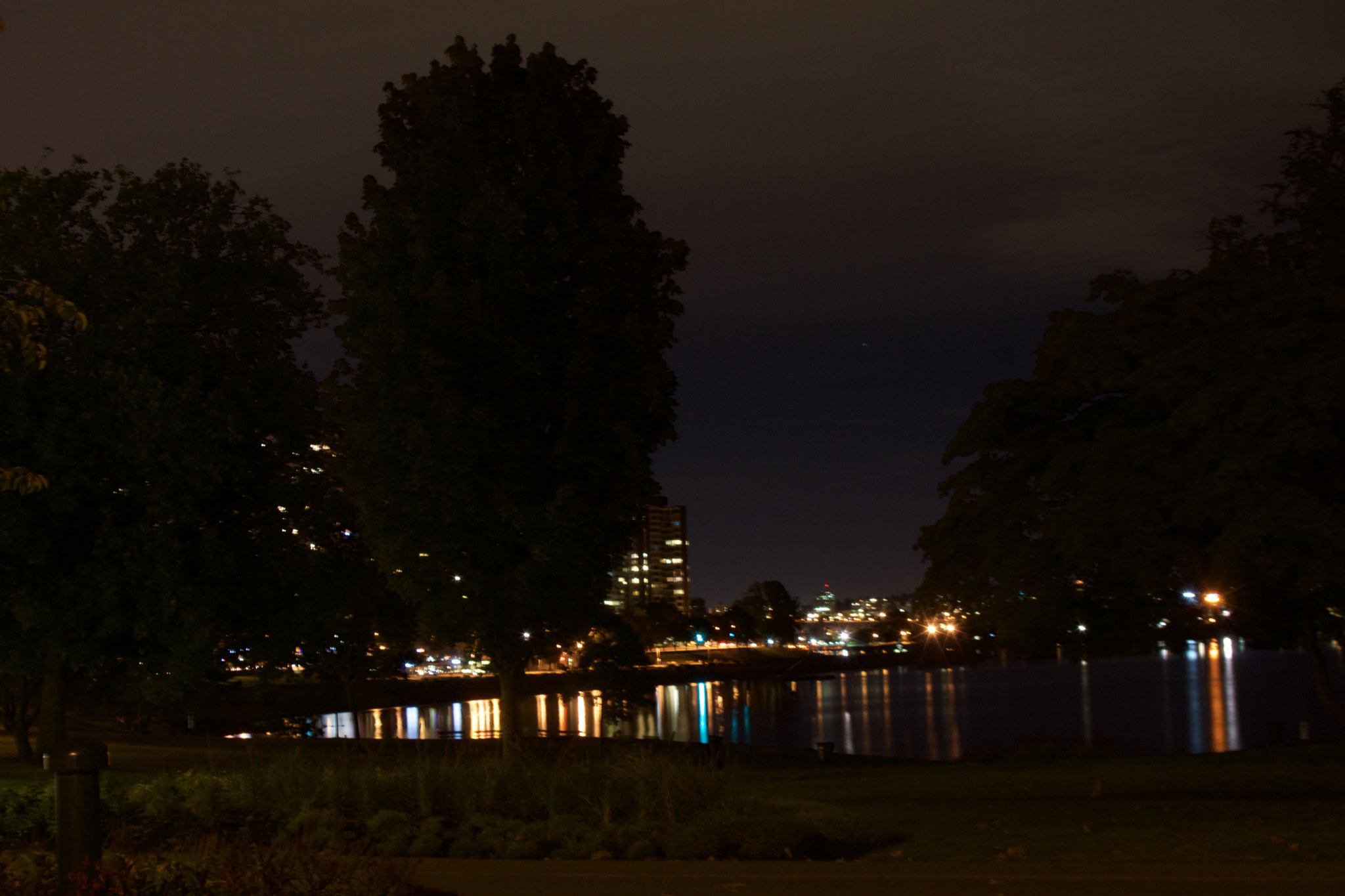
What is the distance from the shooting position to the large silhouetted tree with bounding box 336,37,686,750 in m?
16.6

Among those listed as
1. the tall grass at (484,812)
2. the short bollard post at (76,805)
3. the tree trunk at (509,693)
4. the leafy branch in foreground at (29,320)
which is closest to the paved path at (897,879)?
the tall grass at (484,812)

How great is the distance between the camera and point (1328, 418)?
1380 centimetres

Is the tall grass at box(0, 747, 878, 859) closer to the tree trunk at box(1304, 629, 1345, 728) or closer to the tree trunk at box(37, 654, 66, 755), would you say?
the tree trunk at box(37, 654, 66, 755)

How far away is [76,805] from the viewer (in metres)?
6.33

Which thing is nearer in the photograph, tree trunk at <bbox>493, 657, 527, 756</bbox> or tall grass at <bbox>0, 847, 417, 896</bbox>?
tall grass at <bbox>0, 847, 417, 896</bbox>

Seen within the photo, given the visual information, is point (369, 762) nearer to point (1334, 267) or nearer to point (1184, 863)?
point (1184, 863)

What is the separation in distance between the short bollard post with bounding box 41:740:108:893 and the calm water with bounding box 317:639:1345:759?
1327cm

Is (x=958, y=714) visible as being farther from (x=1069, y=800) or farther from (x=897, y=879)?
(x=897, y=879)

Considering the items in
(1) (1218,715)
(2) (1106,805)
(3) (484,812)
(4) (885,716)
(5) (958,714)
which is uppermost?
(3) (484,812)

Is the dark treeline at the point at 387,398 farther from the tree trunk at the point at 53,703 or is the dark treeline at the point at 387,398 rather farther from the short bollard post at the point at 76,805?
the short bollard post at the point at 76,805

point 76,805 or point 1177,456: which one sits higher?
point 1177,456

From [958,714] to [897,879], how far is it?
7329 cm

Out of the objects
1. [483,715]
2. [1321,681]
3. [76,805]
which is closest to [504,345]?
[76,805]

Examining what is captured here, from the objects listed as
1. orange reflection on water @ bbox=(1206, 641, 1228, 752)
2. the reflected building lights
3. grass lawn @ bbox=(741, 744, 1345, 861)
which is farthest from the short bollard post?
orange reflection on water @ bbox=(1206, 641, 1228, 752)
